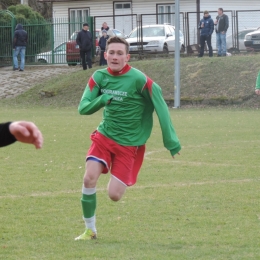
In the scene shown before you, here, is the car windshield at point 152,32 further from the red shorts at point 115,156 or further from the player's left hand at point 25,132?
the player's left hand at point 25,132

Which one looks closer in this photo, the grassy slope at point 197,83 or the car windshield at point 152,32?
the grassy slope at point 197,83

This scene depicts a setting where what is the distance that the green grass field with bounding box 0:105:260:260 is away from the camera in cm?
643

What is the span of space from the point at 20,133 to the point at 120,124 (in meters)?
3.83

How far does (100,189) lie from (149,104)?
10.0 feet

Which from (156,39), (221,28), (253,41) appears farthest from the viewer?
(156,39)

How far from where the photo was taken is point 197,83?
26.5m

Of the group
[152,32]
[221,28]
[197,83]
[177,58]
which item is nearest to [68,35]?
[152,32]

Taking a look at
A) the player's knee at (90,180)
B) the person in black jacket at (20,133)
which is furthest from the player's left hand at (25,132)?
the player's knee at (90,180)

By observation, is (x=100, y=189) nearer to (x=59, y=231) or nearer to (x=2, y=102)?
(x=59, y=231)

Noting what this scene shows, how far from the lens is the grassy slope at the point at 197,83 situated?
83.3 ft

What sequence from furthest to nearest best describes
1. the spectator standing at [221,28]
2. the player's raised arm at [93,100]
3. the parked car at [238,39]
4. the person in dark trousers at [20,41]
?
the parked car at [238,39]
the person in dark trousers at [20,41]
the spectator standing at [221,28]
the player's raised arm at [93,100]

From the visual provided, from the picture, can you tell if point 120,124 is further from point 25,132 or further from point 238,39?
point 238,39

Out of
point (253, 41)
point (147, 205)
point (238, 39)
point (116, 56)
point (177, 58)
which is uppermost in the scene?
point (238, 39)

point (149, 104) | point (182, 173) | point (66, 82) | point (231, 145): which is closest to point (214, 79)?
point (66, 82)
